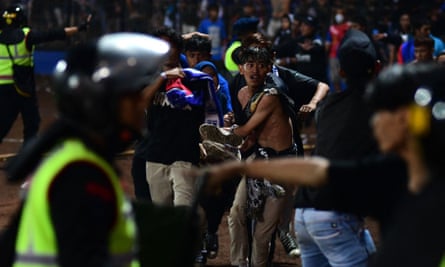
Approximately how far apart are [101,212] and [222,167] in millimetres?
602

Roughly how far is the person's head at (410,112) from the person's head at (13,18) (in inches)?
355

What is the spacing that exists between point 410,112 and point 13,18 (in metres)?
9.26

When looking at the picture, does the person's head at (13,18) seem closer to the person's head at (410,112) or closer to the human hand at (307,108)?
the human hand at (307,108)

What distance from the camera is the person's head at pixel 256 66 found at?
8281mm

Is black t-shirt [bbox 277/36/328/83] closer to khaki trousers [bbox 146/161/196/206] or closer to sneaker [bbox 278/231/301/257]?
sneaker [bbox 278/231/301/257]

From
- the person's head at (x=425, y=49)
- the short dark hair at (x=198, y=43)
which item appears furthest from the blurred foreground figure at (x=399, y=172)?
the person's head at (x=425, y=49)

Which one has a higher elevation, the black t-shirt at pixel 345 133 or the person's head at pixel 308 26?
the black t-shirt at pixel 345 133

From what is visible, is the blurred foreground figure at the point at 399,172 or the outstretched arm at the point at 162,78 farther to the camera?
the outstretched arm at the point at 162,78

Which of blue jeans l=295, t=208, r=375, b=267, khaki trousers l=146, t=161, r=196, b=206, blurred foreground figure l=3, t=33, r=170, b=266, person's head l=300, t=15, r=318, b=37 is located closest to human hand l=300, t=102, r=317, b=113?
khaki trousers l=146, t=161, r=196, b=206

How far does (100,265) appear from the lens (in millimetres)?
3719

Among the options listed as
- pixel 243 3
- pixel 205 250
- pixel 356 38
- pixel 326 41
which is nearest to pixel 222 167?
pixel 356 38

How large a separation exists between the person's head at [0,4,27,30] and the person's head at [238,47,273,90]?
4.83m

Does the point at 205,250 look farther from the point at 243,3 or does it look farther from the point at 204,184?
the point at 243,3

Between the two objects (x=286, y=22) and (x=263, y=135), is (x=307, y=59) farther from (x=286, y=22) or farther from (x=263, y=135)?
(x=263, y=135)
